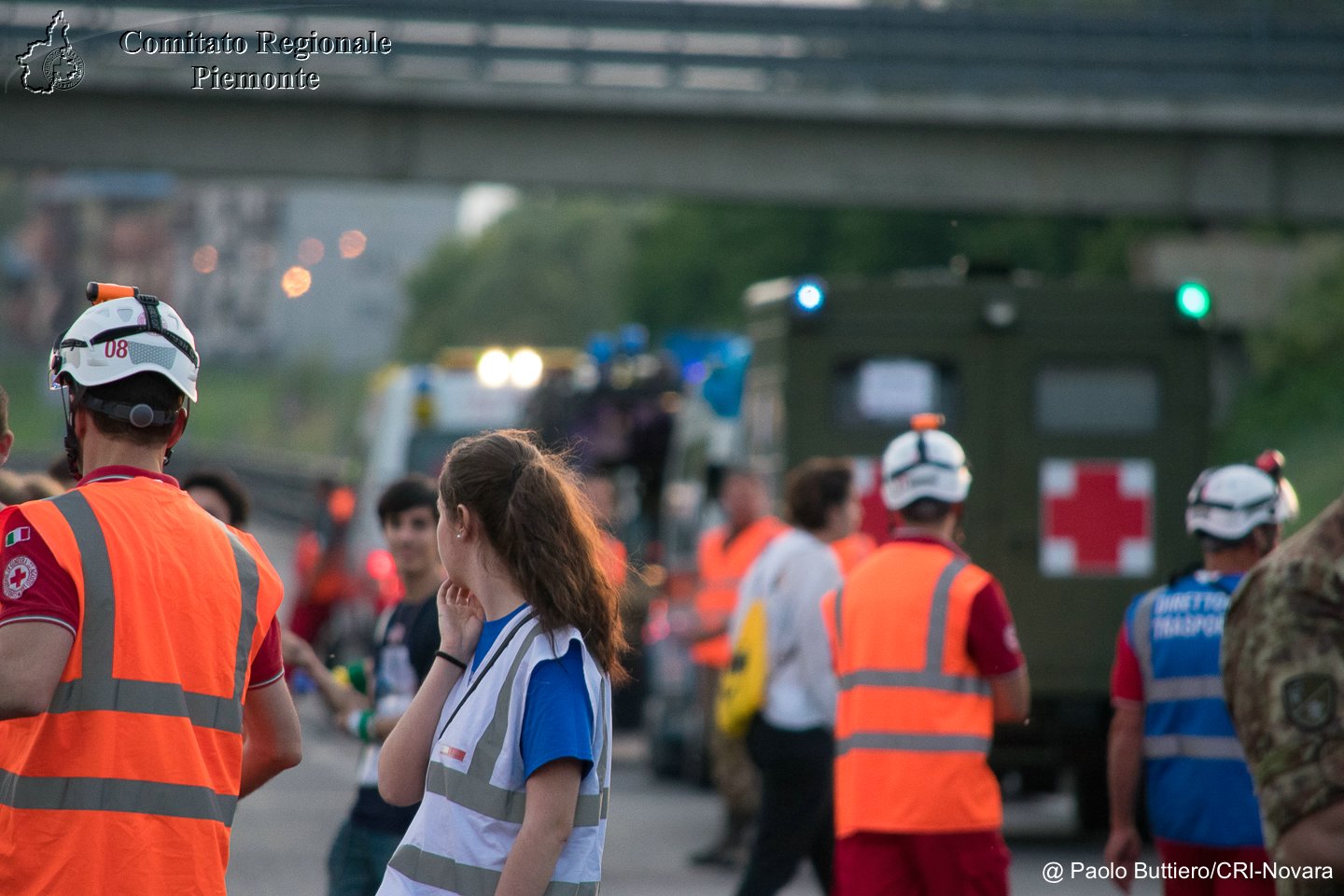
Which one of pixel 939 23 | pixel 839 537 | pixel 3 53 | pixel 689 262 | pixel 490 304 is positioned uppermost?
pixel 490 304

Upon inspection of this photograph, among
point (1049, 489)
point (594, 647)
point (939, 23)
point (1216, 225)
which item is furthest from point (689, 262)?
point (594, 647)

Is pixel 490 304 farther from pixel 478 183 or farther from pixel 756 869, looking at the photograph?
pixel 756 869

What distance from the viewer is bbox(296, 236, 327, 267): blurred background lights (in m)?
96.8

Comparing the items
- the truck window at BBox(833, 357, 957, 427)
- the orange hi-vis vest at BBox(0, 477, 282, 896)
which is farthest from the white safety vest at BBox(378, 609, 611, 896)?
the truck window at BBox(833, 357, 957, 427)

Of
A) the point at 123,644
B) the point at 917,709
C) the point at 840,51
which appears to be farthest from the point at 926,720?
the point at 840,51

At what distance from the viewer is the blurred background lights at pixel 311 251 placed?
318 feet

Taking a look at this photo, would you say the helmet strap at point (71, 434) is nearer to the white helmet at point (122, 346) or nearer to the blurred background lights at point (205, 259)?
the white helmet at point (122, 346)

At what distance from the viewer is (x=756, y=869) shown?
7266mm

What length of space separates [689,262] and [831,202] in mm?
31542

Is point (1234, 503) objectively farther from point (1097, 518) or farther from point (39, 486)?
point (1097, 518)

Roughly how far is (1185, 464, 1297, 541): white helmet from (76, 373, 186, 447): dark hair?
329 centimetres

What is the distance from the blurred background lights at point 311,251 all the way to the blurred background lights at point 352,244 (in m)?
1.64

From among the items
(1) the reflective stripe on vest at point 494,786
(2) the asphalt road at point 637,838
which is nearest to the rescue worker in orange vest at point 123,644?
(1) the reflective stripe on vest at point 494,786

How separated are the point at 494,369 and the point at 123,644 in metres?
15.0
